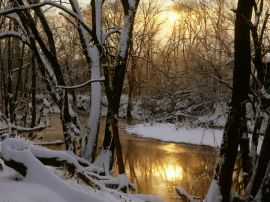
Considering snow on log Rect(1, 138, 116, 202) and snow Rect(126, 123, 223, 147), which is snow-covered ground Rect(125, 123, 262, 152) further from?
snow on log Rect(1, 138, 116, 202)

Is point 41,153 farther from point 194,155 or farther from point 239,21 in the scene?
point 194,155

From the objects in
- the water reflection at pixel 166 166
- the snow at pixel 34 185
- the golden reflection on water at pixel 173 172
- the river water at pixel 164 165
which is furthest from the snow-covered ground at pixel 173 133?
the snow at pixel 34 185

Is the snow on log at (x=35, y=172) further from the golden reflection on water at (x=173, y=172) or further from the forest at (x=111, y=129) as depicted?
the golden reflection on water at (x=173, y=172)

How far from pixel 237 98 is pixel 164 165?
10557 millimetres

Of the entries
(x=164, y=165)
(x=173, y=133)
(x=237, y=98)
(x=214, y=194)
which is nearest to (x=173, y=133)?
(x=173, y=133)

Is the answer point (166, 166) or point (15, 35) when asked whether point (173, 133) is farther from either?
point (15, 35)

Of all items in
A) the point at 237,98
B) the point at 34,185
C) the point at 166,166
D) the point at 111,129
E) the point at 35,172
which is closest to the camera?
the point at 34,185

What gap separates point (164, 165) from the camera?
1786 cm

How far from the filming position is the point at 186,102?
33.8 metres

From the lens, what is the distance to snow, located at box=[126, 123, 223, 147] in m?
25.3

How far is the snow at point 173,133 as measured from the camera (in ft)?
82.9

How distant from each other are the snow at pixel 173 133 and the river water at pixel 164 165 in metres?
1.33

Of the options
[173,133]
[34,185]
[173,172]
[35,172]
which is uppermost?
[35,172]

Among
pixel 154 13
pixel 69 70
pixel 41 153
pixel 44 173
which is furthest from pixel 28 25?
pixel 154 13
